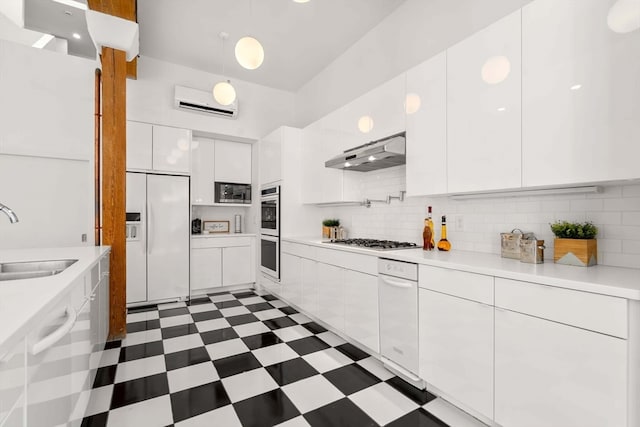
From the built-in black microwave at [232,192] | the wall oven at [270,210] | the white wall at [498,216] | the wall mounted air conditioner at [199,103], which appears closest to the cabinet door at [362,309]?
the white wall at [498,216]

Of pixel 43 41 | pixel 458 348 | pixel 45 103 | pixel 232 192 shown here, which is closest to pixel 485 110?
pixel 458 348

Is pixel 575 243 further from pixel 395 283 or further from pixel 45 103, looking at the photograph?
pixel 45 103

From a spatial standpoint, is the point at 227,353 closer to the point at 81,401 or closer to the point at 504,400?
the point at 81,401

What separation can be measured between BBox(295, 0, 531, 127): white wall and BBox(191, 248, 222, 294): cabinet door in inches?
99.2

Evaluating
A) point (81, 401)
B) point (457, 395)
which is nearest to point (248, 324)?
point (81, 401)

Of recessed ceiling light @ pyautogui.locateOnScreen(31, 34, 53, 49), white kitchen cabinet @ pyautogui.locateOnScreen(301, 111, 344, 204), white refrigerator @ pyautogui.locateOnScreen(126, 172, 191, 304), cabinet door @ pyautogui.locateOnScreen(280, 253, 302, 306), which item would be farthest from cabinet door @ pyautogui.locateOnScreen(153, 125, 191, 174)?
cabinet door @ pyautogui.locateOnScreen(280, 253, 302, 306)

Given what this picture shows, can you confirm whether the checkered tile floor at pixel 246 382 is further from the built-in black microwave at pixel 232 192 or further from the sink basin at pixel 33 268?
the built-in black microwave at pixel 232 192

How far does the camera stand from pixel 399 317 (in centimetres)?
209

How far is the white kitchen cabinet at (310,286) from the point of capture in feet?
10.2

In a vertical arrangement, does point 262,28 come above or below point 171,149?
above

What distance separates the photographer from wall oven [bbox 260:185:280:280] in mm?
3982

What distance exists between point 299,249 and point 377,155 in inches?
59.6

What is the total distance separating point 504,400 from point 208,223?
4.20 m

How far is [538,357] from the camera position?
52.9 inches
